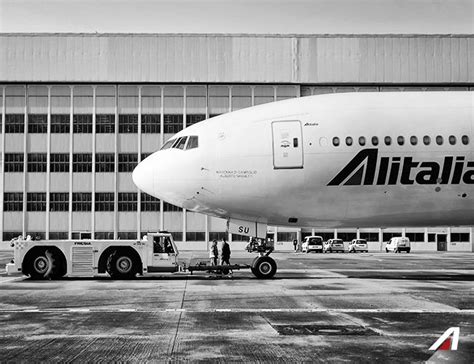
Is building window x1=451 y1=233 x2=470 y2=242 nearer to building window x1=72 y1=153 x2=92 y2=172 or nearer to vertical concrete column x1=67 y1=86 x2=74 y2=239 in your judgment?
building window x1=72 y1=153 x2=92 y2=172

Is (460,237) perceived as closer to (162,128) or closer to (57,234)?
(162,128)

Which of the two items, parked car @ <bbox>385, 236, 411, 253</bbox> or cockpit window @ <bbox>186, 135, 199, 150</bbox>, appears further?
parked car @ <bbox>385, 236, 411, 253</bbox>

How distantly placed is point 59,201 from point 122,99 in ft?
47.5

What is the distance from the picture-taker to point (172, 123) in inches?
2965

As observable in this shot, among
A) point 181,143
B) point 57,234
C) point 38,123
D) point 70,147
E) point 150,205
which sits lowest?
point 57,234

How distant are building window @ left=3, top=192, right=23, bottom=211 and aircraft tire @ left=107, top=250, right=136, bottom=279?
54.3 metres

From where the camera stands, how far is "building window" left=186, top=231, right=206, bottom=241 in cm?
7488

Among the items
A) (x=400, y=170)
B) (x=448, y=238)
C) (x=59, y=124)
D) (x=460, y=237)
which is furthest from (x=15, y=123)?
(x=400, y=170)

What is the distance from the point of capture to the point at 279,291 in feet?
61.8

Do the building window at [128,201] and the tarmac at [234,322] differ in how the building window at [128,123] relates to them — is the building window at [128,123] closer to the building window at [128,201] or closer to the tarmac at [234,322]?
the building window at [128,201]

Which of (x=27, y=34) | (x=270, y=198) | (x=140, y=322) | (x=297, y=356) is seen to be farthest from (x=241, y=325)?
(x=27, y=34)

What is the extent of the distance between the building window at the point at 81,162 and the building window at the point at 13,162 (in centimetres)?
646

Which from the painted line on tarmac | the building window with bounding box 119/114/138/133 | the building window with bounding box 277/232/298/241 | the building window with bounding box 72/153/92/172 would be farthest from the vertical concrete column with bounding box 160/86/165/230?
the painted line on tarmac

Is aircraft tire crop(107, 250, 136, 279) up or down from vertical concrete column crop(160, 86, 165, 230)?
down
